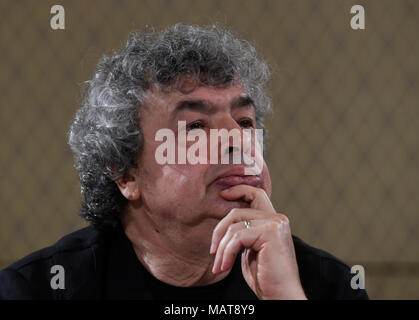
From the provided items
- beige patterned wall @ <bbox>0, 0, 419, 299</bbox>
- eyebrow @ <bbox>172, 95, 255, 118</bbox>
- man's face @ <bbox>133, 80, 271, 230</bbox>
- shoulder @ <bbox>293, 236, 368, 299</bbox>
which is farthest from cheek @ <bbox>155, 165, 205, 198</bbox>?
beige patterned wall @ <bbox>0, 0, 419, 299</bbox>

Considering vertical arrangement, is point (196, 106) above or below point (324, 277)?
above

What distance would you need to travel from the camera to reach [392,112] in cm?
251

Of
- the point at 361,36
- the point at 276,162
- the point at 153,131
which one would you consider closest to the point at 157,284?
the point at 153,131

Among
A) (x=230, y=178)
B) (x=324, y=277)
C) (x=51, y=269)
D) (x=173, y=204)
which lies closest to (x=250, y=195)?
(x=230, y=178)

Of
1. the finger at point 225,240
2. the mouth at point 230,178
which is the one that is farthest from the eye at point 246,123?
the finger at point 225,240

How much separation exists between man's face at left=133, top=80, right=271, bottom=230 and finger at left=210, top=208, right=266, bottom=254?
42mm

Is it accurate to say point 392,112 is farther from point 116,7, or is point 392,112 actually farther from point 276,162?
point 116,7

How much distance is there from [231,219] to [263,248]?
78mm

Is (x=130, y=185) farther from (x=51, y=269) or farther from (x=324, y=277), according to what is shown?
(x=324, y=277)

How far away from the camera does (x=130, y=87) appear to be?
3.83 ft

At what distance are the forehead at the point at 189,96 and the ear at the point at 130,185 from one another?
0.15m

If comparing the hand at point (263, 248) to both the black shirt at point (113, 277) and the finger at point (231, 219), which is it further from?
the black shirt at point (113, 277)

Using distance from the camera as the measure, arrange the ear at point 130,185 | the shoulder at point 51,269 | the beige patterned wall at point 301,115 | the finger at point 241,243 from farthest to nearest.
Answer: the beige patterned wall at point 301,115
the ear at point 130,185
the shoulder at point 51,269
the finger at point 241,243

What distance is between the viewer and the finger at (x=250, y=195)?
106cm
